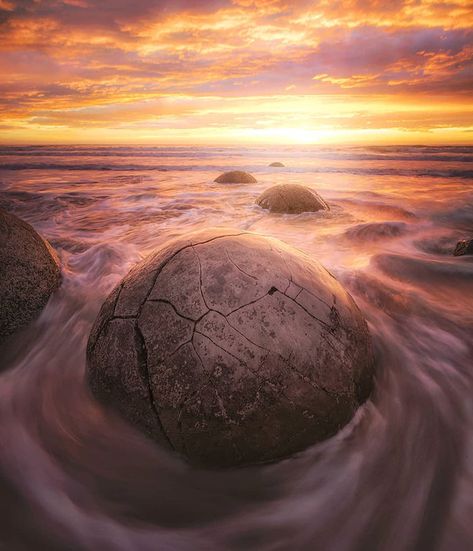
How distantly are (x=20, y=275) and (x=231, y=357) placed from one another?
231 centimetres

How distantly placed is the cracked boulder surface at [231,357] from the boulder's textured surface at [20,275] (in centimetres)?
132

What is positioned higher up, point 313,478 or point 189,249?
point 189,249

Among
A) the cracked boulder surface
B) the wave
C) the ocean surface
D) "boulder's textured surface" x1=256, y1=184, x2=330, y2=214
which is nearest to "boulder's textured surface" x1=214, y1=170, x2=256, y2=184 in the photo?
"boulder's textured surface" x1=256, y1=184, x2=330, y2=214

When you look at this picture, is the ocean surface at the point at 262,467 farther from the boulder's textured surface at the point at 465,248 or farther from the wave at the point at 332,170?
the wave at the point at 332,170

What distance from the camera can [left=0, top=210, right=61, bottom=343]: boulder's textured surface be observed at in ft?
9.29

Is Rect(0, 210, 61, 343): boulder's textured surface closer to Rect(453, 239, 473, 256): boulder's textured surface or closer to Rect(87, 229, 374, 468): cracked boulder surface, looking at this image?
Rect(87, 229, 374, 468): cracked boulder surface

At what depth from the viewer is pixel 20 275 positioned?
9.70 ft

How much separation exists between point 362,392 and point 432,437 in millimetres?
524

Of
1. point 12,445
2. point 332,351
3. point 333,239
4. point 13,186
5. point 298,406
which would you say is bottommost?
point 13,186

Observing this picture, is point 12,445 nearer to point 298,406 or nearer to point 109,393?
point 109,393

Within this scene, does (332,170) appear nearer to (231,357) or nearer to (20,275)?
(20,275)

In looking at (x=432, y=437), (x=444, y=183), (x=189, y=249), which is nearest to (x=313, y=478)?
(x=432, y=437)

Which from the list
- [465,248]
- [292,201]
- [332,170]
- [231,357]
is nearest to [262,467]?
[231,357]

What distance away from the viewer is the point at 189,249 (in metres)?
2.09
